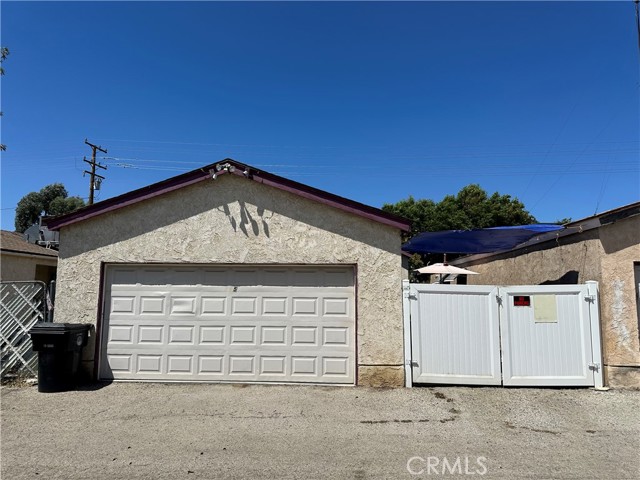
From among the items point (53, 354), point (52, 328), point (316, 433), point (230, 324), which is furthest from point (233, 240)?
point (316, 433)

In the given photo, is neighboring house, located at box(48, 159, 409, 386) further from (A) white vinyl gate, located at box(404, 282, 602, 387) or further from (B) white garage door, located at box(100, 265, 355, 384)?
(A) white vinyl gate, located at box(404, 282, 602, 387)

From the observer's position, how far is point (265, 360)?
7.71 meters

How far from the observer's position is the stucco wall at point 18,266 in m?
13.9

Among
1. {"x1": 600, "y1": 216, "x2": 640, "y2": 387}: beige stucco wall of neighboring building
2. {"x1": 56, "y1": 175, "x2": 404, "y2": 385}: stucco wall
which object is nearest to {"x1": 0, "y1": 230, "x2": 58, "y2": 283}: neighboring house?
{"x1": 56, "y1": 175, "x2": 404, "y2": 385}: stucco wall

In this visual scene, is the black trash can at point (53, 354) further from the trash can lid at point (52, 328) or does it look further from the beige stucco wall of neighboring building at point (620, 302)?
the beige stucco wall of neighboring building at point (620, 302)

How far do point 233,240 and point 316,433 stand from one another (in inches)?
155

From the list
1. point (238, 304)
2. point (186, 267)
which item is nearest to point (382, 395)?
point (238, 304)

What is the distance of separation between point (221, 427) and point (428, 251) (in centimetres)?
681

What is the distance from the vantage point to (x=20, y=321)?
786 centimetres

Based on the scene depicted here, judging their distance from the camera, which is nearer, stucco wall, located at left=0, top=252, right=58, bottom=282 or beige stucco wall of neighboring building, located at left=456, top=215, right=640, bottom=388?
beige stucco wall of neighboring building, located at left=456, top=215, right=640, bottom=388

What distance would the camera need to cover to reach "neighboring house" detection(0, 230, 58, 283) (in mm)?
13938

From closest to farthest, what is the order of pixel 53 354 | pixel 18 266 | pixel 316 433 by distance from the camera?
pixel 316 433 < pixel 53 354 < pixel 18 266

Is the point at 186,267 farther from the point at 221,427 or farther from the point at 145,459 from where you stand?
the point at 145,459

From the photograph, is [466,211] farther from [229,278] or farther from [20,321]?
[20,321]
